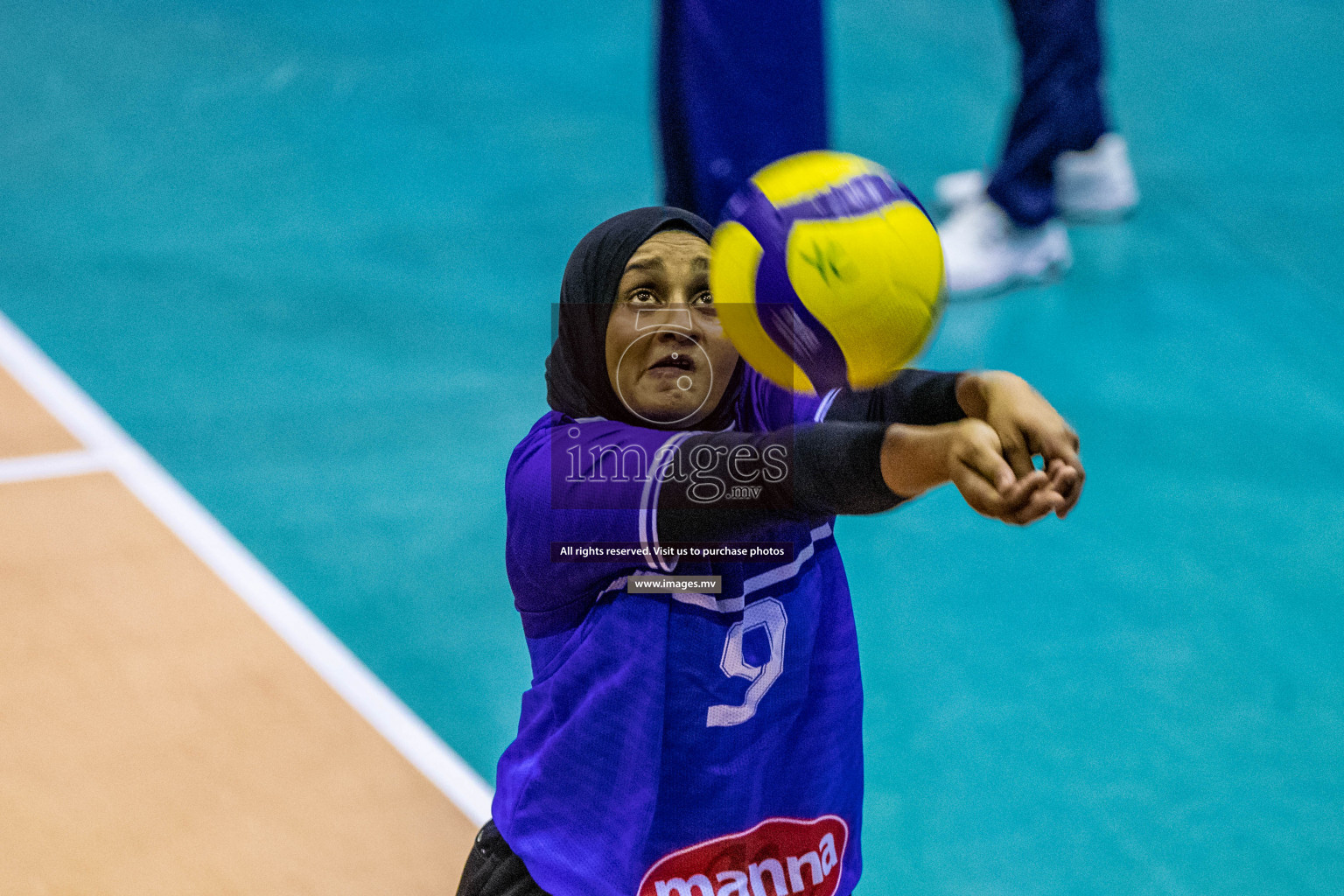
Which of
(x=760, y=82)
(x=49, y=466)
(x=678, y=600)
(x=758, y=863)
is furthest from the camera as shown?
(x=760, y=82)

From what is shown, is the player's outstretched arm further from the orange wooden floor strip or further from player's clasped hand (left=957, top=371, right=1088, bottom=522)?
the orange wooden floor strip

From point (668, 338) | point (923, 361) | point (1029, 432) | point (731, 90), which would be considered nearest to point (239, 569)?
point (731, 90)

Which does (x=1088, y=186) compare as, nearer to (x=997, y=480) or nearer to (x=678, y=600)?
(x=678, y=600)

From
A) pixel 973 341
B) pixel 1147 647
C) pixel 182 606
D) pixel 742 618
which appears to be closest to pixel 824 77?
pixel 973 341

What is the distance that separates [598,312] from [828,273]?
1.26ft

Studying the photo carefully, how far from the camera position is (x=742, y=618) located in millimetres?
1961

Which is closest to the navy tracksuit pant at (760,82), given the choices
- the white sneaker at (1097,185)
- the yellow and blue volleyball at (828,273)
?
the white sneaker at (1097,185)

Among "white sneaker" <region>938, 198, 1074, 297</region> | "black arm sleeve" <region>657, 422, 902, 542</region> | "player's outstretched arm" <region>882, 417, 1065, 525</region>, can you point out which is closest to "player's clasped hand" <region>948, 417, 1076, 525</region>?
"player's outstretched arm" <region>882, 417, 1065, 525</region>

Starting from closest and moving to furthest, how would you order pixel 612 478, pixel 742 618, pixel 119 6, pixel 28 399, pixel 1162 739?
pixel 612 478
pixel 742 618
pixel 1162 739
pixel 28 399
pixel 119 6

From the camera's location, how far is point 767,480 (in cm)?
167

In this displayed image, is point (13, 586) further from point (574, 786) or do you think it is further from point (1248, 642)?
point (1248, 642)

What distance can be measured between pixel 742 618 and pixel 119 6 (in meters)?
7.64

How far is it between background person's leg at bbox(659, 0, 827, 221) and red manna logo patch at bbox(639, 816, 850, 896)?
3234mm

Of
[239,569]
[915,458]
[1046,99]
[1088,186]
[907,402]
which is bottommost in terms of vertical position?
[239,569]
